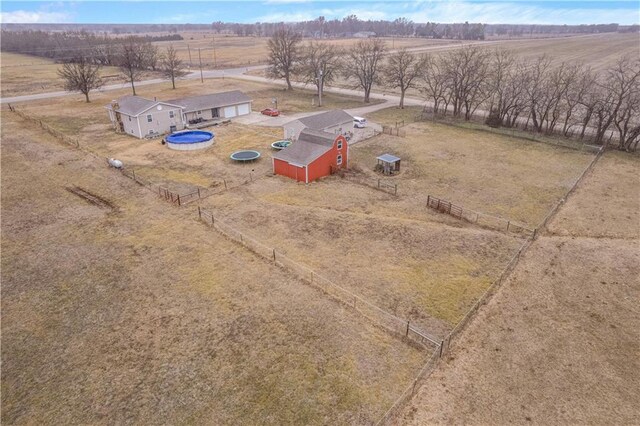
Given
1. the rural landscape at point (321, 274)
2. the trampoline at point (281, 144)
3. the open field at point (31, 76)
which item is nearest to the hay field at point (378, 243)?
the rural landscape at point (321, 274)

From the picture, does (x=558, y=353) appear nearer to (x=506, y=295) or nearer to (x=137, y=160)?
(x=506, y=295)

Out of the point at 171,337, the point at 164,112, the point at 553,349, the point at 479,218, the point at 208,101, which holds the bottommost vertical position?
the point at 553,349

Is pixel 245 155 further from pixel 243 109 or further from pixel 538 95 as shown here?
pixel 538 95

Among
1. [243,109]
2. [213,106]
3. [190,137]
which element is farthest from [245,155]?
[243,109]

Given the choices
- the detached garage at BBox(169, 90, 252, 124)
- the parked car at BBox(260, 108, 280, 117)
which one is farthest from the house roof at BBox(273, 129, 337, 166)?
the parked car at BBox(260, 108, 280, 117)

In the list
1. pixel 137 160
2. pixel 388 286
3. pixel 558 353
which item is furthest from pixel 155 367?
pixel 137 160

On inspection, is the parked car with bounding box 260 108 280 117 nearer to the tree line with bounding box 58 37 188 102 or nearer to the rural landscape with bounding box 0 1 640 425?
the rural landscape with bounding box 0 1 640 425

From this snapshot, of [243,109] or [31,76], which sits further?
[31,76]

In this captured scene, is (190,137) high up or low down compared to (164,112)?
down
